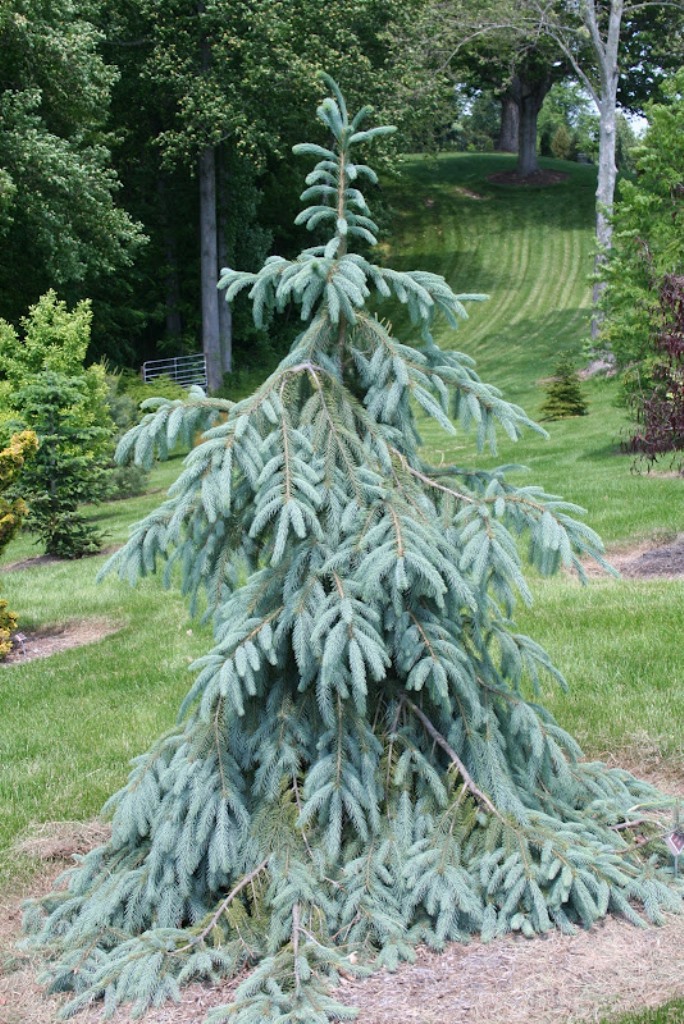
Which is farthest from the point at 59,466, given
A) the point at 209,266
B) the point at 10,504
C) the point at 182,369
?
the point at 182,369

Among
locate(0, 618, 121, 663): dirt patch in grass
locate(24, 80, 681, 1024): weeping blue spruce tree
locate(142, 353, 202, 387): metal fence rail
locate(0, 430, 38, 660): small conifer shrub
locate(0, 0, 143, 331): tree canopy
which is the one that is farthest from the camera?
locate(142, 353, 202, 387): metal fence rail

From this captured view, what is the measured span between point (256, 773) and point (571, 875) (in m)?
1.23

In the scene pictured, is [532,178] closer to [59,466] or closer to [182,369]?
[182,369]

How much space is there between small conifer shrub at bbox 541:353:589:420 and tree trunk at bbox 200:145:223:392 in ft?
36.0

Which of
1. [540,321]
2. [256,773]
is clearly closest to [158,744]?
[256,773]

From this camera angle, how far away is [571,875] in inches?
151

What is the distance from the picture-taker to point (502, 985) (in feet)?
11.7

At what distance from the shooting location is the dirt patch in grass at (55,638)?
29.3 ft

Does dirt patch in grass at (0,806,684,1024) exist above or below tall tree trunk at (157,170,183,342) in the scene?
below

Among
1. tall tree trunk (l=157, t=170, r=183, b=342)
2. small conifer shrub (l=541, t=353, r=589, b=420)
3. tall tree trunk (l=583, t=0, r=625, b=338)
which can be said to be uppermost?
tall tree trunk (l=583, t=0, r=625, b=338)

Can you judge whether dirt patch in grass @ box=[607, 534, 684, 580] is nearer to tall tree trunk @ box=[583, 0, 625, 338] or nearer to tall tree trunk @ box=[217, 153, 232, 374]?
tall tree trunk @ box=[583, 0, 625, 338]

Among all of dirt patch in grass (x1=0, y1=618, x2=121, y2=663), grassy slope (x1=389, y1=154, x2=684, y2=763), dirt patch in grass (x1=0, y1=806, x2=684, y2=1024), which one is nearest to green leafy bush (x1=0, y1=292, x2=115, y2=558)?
dirt patch in grass (x1=0, y1=618, x2=121, y2=663)

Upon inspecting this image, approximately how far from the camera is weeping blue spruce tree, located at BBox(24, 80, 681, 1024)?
12.6 ft

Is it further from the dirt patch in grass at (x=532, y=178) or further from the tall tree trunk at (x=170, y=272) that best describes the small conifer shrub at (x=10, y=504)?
the dirt patch in grass at (x=532, y=178)
